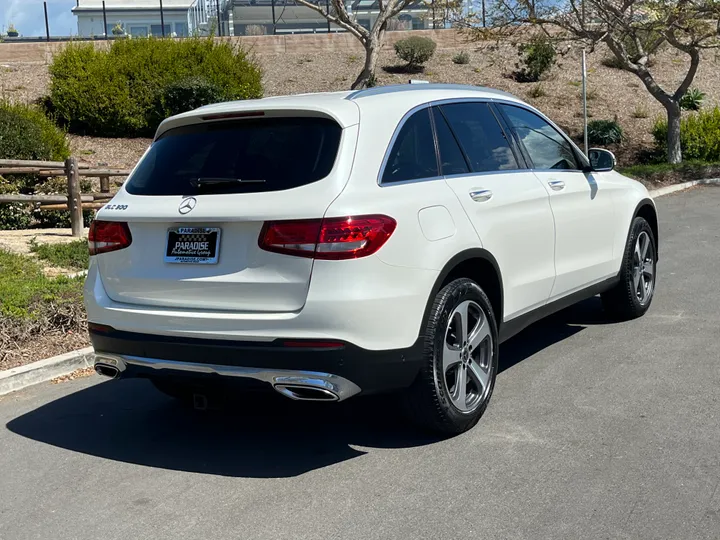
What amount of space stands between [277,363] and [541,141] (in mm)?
2989

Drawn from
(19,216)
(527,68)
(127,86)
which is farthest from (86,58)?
(527,68)

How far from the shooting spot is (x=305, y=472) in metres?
4.58

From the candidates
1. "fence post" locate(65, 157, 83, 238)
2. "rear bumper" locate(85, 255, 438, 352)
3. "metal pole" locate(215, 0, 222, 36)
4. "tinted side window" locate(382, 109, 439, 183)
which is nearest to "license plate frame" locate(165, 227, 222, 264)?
"rear bumper" locate(85, 255, 438, 352)

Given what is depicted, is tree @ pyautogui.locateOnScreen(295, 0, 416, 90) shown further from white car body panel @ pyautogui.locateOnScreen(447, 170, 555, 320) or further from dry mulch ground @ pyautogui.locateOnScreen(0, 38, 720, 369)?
white car body panel @ pyautogui.locateOnScreen(447, 170, 555, 320)

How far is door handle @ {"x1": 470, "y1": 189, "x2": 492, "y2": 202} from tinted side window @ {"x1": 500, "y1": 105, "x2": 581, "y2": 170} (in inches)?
37.5

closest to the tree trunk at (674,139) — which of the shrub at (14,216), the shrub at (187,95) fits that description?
the shrub at (187,95)

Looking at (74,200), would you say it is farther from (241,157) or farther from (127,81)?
(127,81)

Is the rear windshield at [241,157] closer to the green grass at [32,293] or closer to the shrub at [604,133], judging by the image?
the green grass at [32,293]

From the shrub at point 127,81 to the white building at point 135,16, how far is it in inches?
1075

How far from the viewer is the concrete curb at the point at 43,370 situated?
6.32m

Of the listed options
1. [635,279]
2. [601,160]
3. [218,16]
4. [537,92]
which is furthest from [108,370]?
[218,16]

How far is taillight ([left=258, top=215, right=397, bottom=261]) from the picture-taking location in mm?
4219

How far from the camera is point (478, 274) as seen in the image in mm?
5227

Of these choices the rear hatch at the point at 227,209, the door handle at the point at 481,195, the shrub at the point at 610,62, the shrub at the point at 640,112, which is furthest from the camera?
the shrub at the point at 610,62
